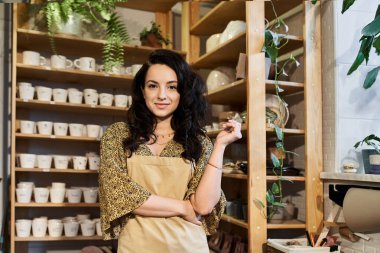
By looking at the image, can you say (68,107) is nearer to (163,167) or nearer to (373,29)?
(163,167)

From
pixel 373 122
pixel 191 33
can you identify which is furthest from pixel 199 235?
pixel 191 33

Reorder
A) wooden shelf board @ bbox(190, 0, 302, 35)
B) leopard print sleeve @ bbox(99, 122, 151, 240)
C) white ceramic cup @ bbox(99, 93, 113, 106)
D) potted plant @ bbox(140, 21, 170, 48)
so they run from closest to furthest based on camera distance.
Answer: leopard print sleeve @ bbox(99, 122, 151, 240) → wooden shelf board @ bbox(190, 0, 302, 35) → white ceramic cup @ bbox(99, 93, 113, 106) → potted plant @ bbox(140, 21, 170, 48)

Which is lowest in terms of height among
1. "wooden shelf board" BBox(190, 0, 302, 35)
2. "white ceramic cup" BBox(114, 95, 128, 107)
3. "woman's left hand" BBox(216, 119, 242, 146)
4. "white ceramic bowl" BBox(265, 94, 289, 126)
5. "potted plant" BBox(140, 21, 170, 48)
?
"woman's left hand" BBox(216, 119, 242, 146)

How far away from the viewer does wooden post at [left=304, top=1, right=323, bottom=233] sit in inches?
84.3

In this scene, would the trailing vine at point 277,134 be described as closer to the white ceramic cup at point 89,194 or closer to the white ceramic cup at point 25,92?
the white ceramic cup at point 89,194

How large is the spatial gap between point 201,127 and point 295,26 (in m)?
1.27

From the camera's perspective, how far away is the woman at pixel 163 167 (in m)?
1.47

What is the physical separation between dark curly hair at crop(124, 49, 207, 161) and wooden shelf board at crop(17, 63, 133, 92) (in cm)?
118

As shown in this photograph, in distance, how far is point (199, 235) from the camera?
155 centimetres

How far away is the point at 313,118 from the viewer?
2.18m

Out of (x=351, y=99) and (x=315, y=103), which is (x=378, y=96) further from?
(x=315, y=103)

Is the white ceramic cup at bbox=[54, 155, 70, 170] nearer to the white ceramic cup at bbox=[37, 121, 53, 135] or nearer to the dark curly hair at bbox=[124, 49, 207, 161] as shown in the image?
the white ceramic cup at bbox=[37, 121, 53, 135]

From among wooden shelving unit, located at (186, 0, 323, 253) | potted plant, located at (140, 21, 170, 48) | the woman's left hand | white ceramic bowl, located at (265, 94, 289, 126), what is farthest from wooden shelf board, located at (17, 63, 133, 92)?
the woman's left hand

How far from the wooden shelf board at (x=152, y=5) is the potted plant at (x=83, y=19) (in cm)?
42
